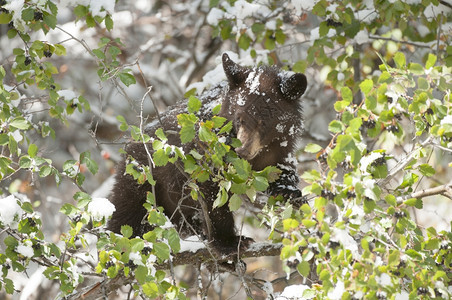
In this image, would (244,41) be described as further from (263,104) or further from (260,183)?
(260,183)

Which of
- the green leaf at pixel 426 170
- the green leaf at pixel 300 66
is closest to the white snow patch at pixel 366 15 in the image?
the green leaf at pixel 300 66

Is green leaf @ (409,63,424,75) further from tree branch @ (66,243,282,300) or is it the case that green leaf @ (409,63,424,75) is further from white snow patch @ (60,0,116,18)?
white snow patch @ (60,0,116,18)

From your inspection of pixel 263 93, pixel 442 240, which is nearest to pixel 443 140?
pixel 442 240

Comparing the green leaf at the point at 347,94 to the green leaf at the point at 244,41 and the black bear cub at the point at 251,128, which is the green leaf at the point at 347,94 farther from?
the green leaf at the point at 244,41

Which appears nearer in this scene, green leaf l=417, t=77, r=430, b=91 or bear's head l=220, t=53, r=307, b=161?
green leaf l=417, t=77, r=430, b=91

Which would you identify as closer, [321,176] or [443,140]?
[321,176]

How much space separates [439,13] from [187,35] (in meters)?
4.47

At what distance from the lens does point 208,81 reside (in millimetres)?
4668

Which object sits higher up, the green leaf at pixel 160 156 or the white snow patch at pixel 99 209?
the green leaf at pixel 160 156

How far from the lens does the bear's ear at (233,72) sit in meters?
3.97

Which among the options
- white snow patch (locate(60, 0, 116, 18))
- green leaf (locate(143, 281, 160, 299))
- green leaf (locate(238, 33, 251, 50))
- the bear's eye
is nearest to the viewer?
green leaf (locate(143, 281, 160, 299))

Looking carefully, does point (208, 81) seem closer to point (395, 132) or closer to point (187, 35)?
point (395, 132)

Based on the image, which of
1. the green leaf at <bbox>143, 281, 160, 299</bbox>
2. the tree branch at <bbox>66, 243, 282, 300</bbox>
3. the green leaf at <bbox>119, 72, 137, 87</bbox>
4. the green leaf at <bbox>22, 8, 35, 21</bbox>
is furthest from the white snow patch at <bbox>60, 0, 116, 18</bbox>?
the green leaf at <bbox>143, 281, 160, 299</bbox>

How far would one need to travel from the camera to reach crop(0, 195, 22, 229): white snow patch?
2.86 metres
